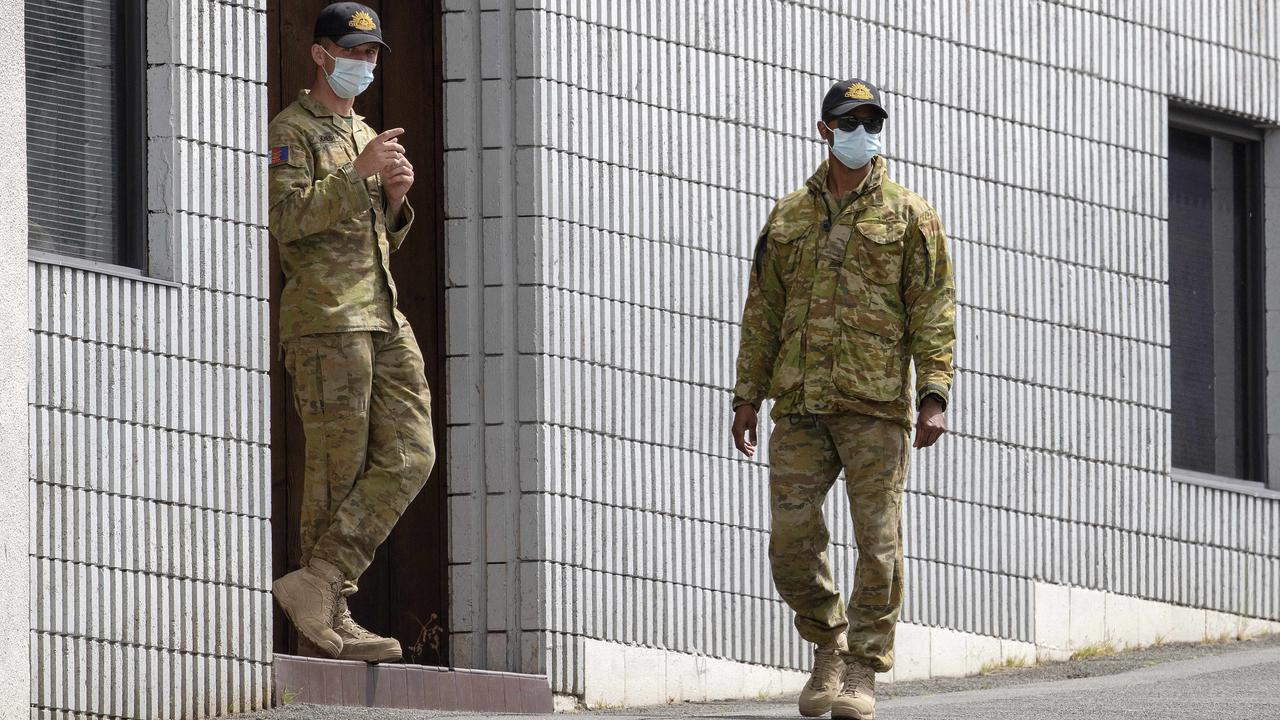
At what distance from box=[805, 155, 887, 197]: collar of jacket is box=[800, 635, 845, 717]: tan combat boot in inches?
64.6

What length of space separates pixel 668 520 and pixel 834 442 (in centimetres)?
168

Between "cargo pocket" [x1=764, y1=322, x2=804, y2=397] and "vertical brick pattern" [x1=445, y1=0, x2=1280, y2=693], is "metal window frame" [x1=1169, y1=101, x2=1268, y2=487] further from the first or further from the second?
"cargo pocket" [x1=764, y1=322, x2=804, y2=397]

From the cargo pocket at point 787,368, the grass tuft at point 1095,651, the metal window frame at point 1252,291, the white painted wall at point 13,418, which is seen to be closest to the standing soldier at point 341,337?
the white painted wall at point 13,418

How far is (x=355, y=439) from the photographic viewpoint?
916 centimetres

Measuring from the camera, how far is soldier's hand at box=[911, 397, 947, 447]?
30.0 feet

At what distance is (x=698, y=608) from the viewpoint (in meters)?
11.0

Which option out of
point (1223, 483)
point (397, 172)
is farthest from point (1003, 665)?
point (397, 172)

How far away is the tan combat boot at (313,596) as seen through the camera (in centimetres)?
916

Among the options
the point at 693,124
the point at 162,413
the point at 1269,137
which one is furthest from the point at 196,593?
the point at 1269,137

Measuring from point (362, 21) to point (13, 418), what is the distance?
191cm

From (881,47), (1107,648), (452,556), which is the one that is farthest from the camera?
(1107,648)

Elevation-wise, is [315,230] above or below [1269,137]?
below

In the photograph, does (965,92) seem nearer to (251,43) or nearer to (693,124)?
(693,124)

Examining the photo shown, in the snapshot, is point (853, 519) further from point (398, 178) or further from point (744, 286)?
point (744, 286)
